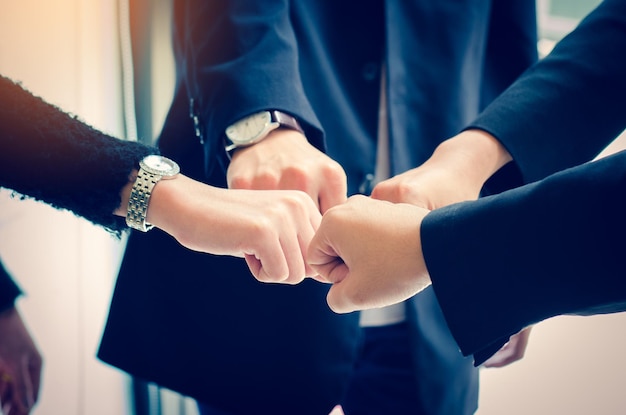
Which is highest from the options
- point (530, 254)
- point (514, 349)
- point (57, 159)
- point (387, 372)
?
point (57, 159)

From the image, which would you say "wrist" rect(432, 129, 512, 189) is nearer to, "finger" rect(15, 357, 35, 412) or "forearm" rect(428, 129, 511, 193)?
"forearm" rect(428, 129, 511, 193)

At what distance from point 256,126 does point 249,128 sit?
0.01 m

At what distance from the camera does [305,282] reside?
0.67 m

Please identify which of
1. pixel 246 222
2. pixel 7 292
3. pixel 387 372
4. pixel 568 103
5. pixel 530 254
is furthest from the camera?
pixel 7 292

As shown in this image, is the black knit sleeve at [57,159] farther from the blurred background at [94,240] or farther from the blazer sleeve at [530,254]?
the blurred background at [94,240]

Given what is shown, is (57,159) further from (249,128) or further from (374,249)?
(374,249)

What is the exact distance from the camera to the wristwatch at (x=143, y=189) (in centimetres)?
55

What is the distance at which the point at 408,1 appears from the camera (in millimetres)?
693

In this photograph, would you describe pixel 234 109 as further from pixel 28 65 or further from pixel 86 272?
pixel 86 272

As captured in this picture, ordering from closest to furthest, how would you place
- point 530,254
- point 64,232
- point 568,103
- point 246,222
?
point 530,254 → point 246,222 → point 568,103 → point 64,232

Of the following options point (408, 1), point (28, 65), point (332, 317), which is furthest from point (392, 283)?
point (28, 65)

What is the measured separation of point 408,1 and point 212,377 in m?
0.61

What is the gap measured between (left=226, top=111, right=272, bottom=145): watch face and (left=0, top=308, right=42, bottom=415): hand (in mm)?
617

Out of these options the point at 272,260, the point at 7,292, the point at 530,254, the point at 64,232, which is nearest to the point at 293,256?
the point at 272,260
